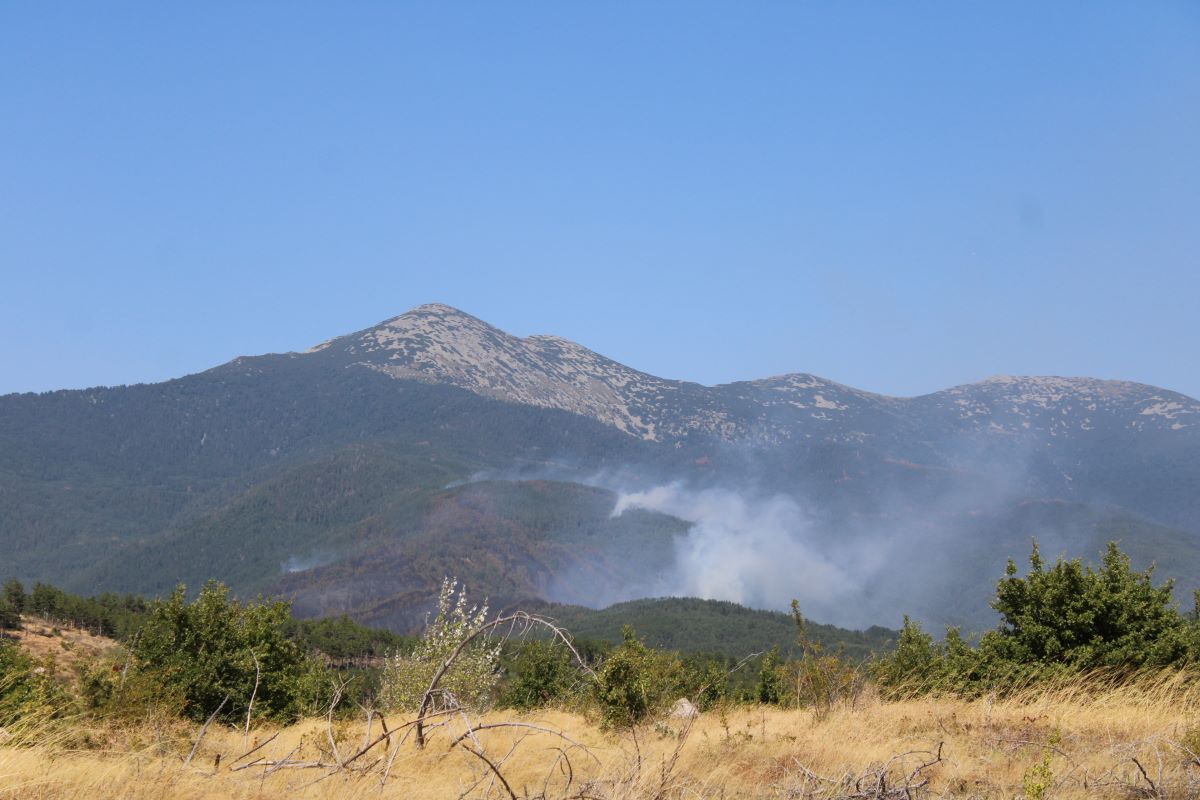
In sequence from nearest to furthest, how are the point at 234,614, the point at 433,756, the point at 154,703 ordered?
1. the point at 433,756
2. the point at 154,703
3. the point at 234,614

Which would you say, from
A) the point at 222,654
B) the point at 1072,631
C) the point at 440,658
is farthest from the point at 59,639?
the point at 1072,631

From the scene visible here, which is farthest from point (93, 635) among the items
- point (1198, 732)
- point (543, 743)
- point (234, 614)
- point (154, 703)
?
point (1198, 732)

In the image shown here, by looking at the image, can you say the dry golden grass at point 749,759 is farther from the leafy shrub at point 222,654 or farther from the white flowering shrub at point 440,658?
the leafy shrub at point 222,654

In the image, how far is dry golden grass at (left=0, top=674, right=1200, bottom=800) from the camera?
793cm

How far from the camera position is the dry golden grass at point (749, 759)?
26.0 ft

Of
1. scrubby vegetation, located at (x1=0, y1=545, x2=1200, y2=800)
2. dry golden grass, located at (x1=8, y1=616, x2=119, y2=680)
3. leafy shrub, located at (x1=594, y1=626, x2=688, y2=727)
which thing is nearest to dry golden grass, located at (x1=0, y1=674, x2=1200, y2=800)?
scrubby vegetation, located at (x1=0, y1=545, x2=1200, y2=800)

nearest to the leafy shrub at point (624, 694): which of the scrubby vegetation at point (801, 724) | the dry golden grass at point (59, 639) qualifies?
the scrubby vegetation at point (801, 724)

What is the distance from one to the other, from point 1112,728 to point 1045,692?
10.7ft

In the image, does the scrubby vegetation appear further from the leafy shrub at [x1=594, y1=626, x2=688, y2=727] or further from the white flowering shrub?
the white flowering shrub

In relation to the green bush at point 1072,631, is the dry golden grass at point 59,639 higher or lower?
lower

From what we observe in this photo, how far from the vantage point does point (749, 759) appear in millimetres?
10883

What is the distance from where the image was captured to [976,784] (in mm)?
9000

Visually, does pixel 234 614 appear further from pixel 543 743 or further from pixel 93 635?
pixel 93 635

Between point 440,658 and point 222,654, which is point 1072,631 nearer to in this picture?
point 440,658
